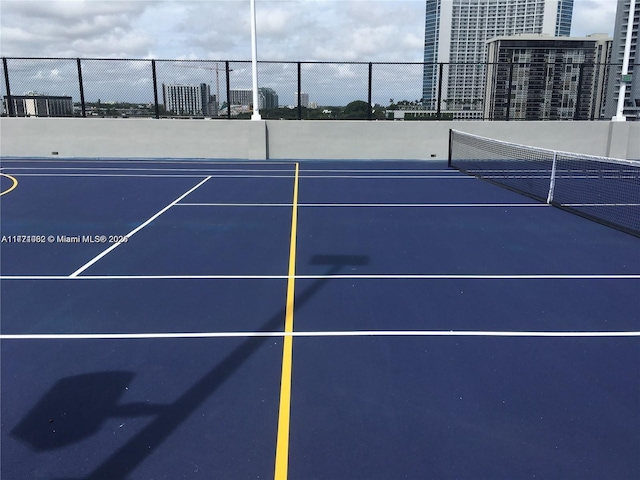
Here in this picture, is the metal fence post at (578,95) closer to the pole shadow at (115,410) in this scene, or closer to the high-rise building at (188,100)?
the high-rise building at (188,100)

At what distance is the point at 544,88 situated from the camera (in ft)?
80.3

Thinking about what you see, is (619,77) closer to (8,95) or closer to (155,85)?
(155,85)

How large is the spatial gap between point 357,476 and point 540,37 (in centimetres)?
3477

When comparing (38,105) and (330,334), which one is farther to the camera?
(38,105)

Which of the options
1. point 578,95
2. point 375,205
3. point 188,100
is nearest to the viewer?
point 375,205

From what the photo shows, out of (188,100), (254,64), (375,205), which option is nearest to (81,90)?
(188,100)

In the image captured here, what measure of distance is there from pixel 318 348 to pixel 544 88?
23091 mm

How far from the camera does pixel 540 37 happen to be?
32.5 m

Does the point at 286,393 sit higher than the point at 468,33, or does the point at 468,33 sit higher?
the point at 468,33

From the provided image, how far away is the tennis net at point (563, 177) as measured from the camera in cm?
1248

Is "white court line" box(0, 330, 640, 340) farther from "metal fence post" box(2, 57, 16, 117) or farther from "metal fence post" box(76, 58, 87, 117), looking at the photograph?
"metal fence post" box(2, 57, 16, 117)

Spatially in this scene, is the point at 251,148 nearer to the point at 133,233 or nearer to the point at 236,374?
the point at 133,233

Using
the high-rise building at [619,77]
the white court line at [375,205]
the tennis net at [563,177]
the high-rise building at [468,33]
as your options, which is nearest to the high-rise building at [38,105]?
the white court line at [375,205]

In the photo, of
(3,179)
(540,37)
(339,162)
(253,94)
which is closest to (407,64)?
(339,162)
